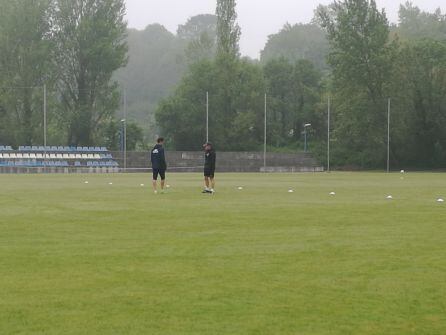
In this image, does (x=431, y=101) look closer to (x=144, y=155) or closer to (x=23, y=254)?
(x=144, y=155)

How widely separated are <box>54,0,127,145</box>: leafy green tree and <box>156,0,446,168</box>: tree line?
245 inches

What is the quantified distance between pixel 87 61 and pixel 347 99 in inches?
964

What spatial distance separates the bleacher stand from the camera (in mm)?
59062

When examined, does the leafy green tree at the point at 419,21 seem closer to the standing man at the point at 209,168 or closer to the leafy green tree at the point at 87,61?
the leafy green tree at the point at 87,61

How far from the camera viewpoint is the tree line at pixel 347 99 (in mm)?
68688

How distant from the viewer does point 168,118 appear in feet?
244

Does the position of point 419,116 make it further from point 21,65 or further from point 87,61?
point 21,65

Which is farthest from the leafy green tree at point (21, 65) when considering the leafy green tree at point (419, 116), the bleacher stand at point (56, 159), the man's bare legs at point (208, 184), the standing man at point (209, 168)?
the standing man at point (209, 168)

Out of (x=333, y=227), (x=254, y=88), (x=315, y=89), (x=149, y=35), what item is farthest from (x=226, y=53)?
(x=149, y=35)

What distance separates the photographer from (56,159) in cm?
6250

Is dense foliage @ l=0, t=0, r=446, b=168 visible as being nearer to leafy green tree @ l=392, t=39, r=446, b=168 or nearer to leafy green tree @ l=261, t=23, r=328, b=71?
leafy green tree @ l=392, t=39, r=446, b=168

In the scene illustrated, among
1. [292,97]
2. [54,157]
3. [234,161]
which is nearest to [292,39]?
[292,97]

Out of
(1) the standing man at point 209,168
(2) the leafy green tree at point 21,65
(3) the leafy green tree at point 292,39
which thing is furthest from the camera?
(3) the leafy green tree at point 292,39

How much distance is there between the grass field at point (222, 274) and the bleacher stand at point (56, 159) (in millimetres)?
44169
